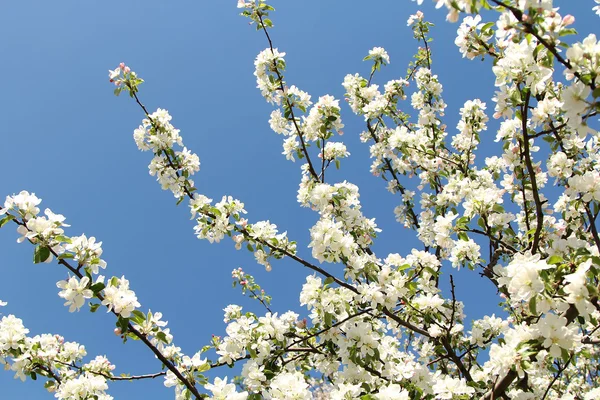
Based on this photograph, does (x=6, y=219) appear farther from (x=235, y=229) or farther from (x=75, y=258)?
(x=235, y=229)

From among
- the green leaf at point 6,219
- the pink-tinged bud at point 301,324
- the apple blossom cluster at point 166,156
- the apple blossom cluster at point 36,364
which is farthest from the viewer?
the apple blossom cluster at point 166,156

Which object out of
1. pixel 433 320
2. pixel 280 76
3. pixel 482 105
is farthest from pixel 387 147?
pixel 433 320

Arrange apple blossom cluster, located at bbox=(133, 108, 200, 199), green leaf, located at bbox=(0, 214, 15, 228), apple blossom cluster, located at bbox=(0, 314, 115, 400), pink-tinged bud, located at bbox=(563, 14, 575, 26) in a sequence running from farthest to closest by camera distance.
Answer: apple blossom cluster, located at bbox=(133, 108, 200, 199) < apple blossom cluster, located at bbox=(0, 314, 115, 400) < green leaf, located at bbox=(0, 214, 15, 228) < pink-tinged bud, located at bbox=(563, 14, 575, 26)

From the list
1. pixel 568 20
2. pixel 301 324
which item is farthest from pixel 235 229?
pixel 568 20

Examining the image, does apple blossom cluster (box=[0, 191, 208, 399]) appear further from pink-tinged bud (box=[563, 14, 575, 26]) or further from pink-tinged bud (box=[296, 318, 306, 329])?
pink-tinged bud (box=[563, 14, 575, 26])

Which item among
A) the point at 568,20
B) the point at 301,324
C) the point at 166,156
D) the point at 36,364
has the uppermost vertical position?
the point at 166,156

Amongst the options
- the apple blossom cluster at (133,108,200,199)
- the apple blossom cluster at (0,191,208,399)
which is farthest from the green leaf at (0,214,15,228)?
the apple blossom cluster at (133,108,200,199)

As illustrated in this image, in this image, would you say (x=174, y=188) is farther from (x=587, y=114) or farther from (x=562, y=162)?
(x=562, y=162)

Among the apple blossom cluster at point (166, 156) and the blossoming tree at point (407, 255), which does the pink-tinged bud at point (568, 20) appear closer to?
the blossoming tree at point (407, 255)

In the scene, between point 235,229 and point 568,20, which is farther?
point 235,229

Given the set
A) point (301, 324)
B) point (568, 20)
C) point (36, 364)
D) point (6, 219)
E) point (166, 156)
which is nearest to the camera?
point (568, 20)

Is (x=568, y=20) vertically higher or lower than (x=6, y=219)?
lower

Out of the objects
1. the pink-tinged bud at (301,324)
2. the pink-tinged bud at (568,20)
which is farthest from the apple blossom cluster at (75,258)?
the pink-tinged bud at (568,20)

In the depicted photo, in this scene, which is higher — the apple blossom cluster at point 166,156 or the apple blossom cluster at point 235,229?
the apple blossom cluster at point 166,156
